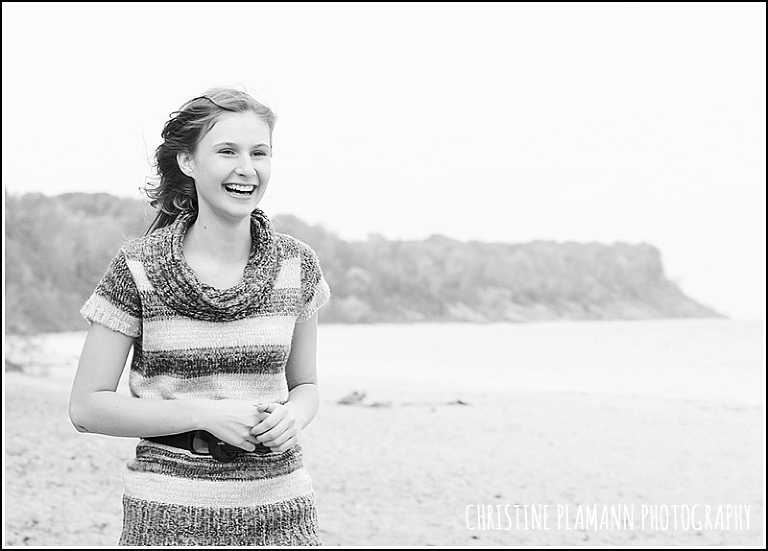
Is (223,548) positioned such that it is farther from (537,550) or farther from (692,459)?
(692,459)

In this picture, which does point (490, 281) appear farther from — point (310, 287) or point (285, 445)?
point (285, 445)

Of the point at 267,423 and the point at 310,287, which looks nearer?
the point at 267,423

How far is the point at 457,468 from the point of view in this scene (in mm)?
7688

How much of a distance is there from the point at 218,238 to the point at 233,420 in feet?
0.70

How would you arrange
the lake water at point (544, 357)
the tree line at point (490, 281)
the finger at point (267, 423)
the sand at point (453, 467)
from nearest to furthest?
the finger at point (267, 423), the sand at point (453, 467), the lake water at point (544, 357), the tree line at point (490, 281)

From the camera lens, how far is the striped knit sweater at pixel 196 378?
0.97 m

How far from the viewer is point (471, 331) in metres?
25.5

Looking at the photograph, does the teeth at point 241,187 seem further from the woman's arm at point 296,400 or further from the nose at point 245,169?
the woman's arm at point 296,400

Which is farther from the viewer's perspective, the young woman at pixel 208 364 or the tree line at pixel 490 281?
the tree line at pixel 490 281

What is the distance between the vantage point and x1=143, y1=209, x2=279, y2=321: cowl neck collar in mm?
974

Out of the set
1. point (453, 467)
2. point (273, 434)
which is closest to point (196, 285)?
point (273, 434)

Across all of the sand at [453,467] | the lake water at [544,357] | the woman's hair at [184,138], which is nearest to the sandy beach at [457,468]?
the sand at [453,467]

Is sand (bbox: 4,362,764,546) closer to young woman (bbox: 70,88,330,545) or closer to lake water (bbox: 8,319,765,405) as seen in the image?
lake water (bbox: 8,319,765,405)

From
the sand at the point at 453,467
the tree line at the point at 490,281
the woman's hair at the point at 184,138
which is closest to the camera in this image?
the woman's hair at the point at 184,138
